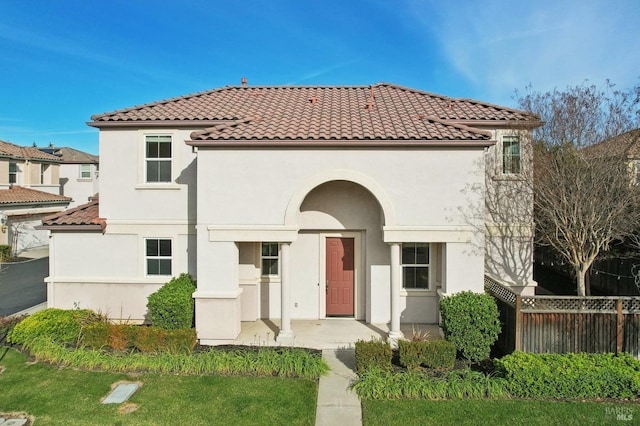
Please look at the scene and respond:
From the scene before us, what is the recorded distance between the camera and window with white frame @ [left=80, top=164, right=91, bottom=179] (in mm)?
37906

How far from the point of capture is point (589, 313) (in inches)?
353

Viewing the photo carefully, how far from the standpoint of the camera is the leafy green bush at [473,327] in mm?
9172

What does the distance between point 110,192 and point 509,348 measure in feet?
41.4

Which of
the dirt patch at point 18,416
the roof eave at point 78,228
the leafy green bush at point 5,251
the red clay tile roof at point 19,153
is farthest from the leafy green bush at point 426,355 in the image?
the red clay tile roof at point 19,153

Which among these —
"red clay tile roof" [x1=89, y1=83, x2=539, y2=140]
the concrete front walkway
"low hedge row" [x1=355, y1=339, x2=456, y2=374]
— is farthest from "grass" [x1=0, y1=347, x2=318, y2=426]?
"red clay tile roof" [x1=89, y1=83, x2=539, y2=140]

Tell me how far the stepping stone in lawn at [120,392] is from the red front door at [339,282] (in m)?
6.08

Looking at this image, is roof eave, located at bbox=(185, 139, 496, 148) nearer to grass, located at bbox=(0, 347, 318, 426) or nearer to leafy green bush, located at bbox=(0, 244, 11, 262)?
grass, located at bbox=(0, 347, 318, 426)

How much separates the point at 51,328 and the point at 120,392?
3750 millimetres

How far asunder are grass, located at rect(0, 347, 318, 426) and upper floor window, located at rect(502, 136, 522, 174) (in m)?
9.17

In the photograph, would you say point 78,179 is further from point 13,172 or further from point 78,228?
point 78,228

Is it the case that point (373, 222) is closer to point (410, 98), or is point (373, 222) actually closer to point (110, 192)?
point (410, 98)

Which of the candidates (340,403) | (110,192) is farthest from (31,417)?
(110,192)

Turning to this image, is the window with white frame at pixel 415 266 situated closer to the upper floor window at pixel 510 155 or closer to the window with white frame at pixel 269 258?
the upper floor window at pixel 510 155

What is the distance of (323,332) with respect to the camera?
36.8 ft
